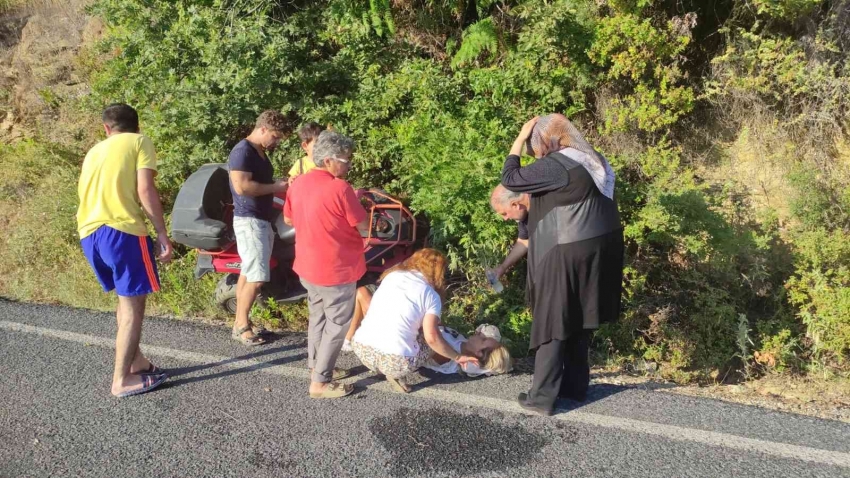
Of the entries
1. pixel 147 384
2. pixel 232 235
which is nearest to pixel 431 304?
pixel 147 384

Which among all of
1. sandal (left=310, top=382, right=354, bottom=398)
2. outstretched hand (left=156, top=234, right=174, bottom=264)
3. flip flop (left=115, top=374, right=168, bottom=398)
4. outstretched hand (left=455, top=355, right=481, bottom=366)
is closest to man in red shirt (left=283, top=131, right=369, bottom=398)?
sandal (left=310, top=382, right=354, bottom=398)

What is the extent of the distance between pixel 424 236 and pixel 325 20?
3.74m

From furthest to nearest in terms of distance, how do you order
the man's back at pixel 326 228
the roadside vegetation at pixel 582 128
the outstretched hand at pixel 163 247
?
the roadside vegetation at pixel 582 128
the outstretched hand at pixel 163 247
the man's back at pixel 326 228

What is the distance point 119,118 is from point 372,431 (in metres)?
2.59

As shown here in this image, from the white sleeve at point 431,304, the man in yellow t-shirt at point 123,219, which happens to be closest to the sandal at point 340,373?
the white sleeve at point 431,304

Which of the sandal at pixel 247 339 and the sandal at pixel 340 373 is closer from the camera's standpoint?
the sandal at pixel 340 373

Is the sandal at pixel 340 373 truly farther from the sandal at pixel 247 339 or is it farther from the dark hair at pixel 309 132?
the dark hair at pixel 309 132

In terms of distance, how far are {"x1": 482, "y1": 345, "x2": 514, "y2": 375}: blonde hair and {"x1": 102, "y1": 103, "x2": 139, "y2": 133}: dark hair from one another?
9.35 feet

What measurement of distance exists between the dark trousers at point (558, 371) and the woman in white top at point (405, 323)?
0.58 meters

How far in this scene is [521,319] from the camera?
494 cm

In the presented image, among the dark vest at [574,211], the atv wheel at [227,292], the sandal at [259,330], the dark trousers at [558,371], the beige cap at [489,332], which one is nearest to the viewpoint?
the dark vest at [574,211]

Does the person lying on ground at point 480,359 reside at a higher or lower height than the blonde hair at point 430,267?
lower

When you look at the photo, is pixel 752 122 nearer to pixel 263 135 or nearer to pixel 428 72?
pixel 428 72

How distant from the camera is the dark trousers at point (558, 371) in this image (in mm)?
3646
